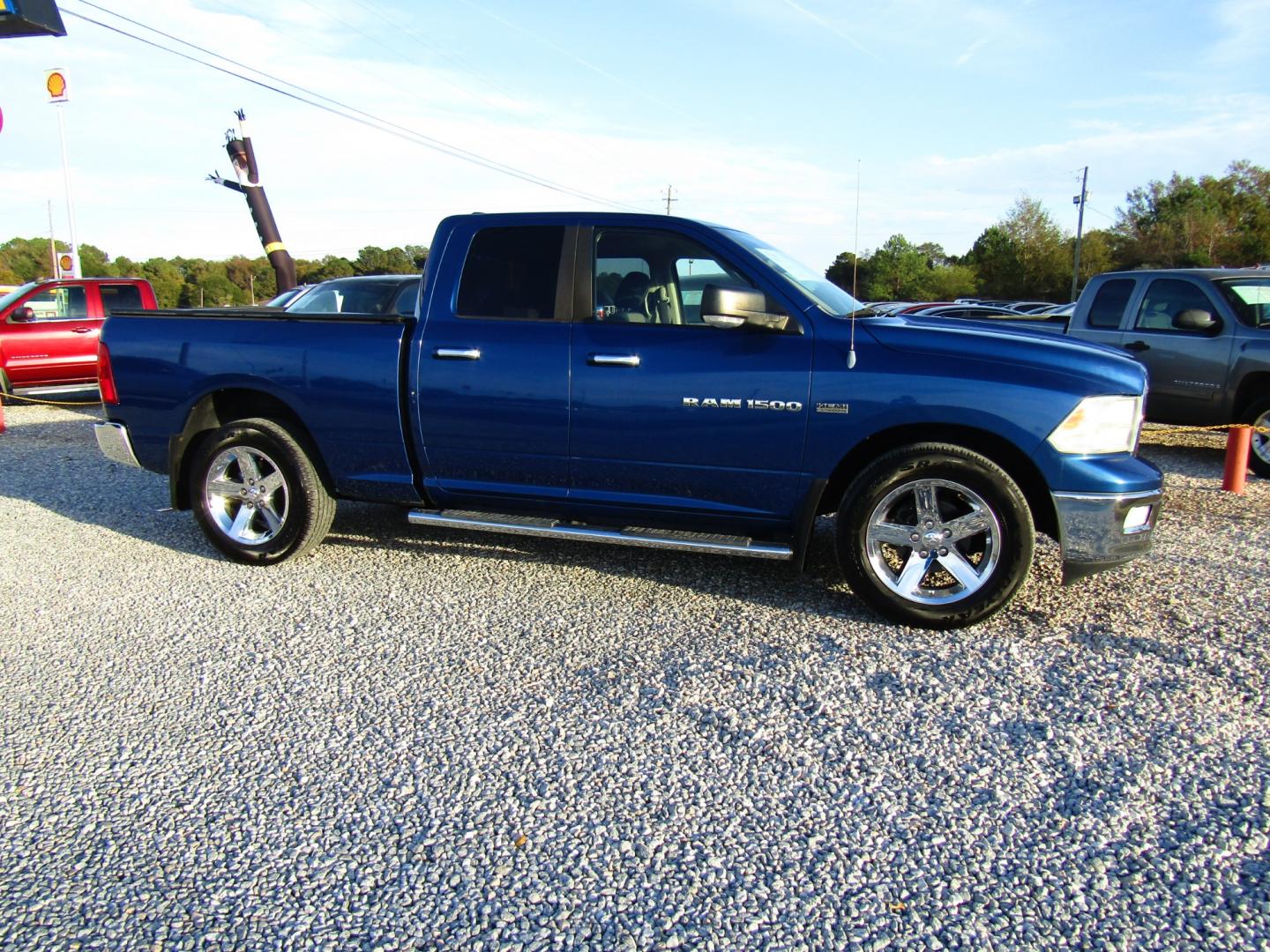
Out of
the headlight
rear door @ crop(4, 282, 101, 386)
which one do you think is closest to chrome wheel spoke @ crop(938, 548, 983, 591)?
the headlight

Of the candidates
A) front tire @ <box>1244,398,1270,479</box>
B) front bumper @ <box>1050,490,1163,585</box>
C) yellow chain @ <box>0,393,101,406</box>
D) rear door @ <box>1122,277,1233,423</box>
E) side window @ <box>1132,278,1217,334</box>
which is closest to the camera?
front bumper @ <box>1050,490,1163,585</box>

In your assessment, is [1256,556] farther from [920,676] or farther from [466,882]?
[466,882]

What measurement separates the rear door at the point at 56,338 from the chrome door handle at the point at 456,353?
10970mm

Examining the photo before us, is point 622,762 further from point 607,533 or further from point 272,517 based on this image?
point 272,517

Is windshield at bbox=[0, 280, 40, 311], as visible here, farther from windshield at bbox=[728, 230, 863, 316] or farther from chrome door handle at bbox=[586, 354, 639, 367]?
windshield at bbox=[728, 230, 863, 316]

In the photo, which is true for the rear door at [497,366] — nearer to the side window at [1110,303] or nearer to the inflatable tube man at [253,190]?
the side window at [1110,303]

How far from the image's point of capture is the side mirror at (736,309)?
3.89 meters

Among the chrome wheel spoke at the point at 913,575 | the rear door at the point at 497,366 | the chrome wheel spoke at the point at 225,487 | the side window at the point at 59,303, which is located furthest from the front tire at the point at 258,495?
the side window at the point at 59,303

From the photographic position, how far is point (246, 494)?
197 inches

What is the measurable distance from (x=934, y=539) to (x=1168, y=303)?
6.20 meters

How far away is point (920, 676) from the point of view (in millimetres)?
3570

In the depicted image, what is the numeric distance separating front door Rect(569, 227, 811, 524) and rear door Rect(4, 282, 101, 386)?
38.1 feet

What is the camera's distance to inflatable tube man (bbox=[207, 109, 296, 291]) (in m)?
22.9

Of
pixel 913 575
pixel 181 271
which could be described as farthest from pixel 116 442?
pixel 181 271
